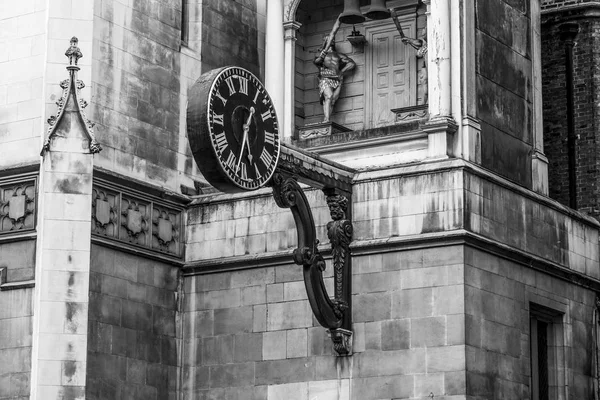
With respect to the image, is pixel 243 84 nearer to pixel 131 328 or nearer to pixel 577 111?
pixel 131 328

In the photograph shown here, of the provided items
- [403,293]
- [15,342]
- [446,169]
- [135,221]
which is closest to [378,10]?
[446,169]

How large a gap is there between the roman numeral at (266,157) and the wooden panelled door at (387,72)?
5.85 m

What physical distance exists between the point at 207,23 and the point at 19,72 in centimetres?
451

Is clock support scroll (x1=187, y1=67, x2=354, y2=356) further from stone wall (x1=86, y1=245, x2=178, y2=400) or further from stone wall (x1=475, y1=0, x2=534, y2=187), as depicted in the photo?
stone wall (x1=86, y1=245, x2=178, y2=400)

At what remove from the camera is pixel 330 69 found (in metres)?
32.4

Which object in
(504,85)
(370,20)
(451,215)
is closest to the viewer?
(451,215)

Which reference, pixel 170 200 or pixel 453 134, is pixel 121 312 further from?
pixel 453 134

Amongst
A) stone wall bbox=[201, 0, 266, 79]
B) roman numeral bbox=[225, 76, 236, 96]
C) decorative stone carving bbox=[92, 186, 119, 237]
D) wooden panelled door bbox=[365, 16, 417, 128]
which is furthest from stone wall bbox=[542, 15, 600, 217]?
roman numeral bbox=[225, 76, 236, 96]

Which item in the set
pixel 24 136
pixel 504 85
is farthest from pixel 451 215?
pixel 24 136

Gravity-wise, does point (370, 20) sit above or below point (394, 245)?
above

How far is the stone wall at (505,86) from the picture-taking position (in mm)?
29891

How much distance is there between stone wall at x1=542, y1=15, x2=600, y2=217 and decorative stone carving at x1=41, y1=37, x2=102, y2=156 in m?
11.2

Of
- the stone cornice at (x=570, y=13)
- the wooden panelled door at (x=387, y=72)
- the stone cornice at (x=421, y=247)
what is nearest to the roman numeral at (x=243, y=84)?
the stone cornice at (x=421, y=247)

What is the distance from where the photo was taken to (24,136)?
28.8 meters
